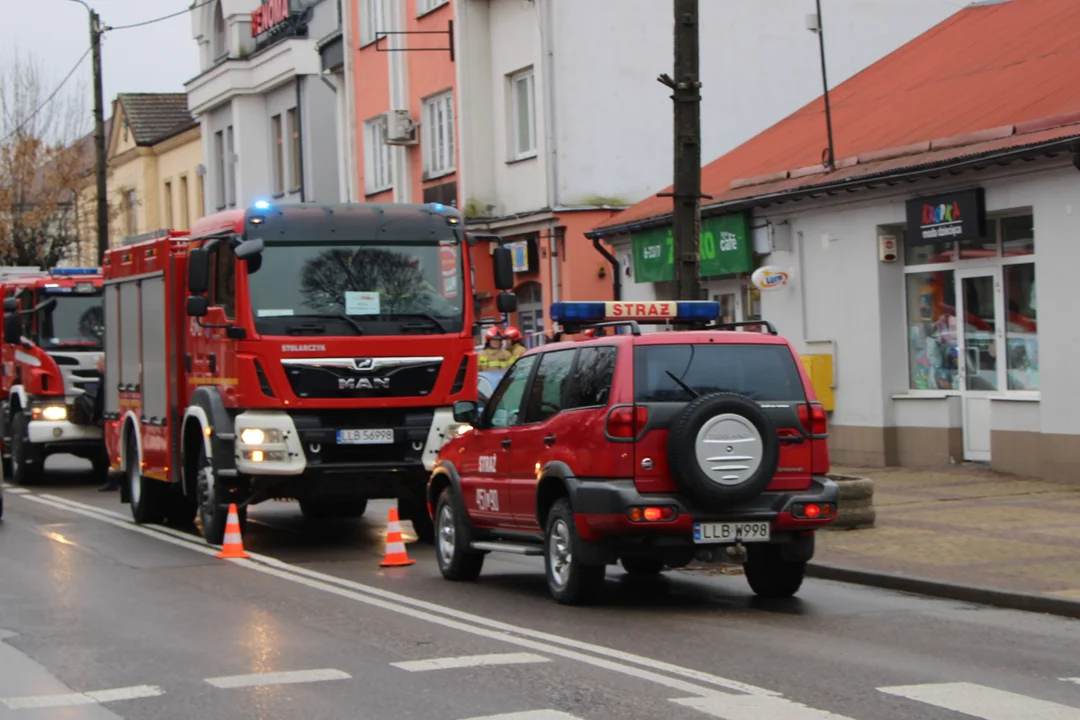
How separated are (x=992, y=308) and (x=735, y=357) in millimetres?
9026

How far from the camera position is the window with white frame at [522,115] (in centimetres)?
2872

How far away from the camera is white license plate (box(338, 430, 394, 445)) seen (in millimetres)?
14453

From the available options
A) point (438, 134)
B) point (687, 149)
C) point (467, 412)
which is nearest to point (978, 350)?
point (687, 149)

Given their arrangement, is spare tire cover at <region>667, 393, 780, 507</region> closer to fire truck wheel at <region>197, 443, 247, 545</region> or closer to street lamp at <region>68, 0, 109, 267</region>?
fire truck wheel at <region>197, 443, 247, 545</region>

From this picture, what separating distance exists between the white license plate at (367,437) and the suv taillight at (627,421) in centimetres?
464

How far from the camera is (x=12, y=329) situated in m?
22.5

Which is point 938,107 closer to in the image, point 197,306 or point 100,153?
point 197,306

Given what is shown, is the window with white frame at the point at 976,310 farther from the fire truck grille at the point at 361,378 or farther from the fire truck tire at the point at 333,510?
the fire truck grille at the point at 361,378

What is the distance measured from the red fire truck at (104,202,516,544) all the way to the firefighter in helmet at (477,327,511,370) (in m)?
5.51

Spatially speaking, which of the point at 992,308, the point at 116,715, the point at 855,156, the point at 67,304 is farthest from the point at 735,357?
the point at 67,304

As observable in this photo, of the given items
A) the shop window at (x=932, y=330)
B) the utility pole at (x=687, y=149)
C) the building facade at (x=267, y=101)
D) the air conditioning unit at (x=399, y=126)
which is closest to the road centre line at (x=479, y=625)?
the utility pole at (x=687, y=149)

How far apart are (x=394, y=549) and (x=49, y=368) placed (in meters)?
11.2

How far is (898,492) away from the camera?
1695 cm

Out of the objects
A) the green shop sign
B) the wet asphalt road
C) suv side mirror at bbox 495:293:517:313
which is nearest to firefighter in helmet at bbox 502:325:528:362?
the green shop sign
